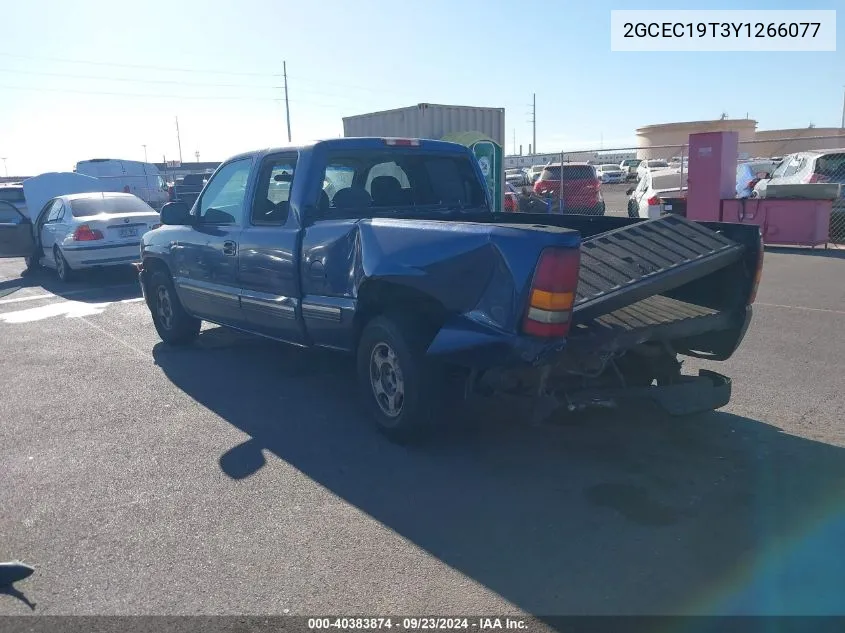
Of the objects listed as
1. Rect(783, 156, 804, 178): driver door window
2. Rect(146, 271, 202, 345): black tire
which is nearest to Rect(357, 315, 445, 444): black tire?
Rect(146, 271, 202, 345): black tire

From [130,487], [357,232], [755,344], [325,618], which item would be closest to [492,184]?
[755,344]

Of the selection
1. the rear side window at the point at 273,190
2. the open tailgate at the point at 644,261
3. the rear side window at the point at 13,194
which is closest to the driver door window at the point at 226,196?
the rear side window at the point at 273,190

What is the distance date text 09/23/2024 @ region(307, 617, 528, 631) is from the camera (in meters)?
2.98

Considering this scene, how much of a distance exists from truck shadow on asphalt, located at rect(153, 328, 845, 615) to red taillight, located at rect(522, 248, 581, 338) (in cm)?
97

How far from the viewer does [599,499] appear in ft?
13.1

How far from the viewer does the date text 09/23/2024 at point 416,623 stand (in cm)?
298

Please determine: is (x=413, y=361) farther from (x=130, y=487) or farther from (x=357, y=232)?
(x=130, y=487)

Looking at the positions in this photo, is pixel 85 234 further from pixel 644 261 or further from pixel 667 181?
pixel 667 181

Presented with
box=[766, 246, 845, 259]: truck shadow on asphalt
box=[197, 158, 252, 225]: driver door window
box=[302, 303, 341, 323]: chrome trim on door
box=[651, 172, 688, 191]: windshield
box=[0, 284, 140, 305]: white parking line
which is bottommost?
box=[0, 284, 140, 305]: white parking line

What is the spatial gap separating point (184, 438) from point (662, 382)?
3.30m

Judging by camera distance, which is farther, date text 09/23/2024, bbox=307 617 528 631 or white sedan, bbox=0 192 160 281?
white sedan, bbox=0 192 160 281

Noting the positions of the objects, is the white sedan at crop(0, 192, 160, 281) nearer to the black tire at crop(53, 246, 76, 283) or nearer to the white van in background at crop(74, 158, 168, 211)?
the black tire at crop(53, 246, 76, 283)

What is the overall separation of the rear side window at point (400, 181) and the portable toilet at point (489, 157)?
918 cm

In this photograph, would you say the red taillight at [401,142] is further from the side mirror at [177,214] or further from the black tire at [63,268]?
the black tire at [63,268]
